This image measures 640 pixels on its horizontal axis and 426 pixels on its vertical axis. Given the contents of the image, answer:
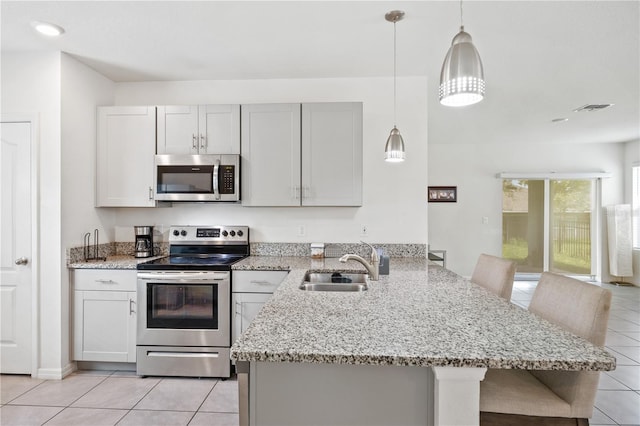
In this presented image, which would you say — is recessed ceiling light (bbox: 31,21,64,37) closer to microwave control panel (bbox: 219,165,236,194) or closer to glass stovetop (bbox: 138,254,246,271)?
microwave control panel (bbox: 219,165,236,194)

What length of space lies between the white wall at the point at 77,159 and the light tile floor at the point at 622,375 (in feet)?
12.9

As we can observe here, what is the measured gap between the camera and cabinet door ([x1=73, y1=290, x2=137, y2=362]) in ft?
8.89

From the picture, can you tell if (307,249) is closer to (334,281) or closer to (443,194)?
(334,281)

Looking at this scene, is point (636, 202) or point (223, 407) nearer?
point (223, 407)

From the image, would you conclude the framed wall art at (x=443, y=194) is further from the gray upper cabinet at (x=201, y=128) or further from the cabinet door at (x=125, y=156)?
the cabinet door at (x=125, y=156)

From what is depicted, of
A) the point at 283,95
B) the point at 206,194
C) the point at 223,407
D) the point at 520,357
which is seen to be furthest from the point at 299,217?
the point at 520,357

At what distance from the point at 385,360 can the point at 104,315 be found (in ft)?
8.63

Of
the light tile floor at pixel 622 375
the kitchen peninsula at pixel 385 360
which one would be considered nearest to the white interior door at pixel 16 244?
the kitchen peninsula at pixel 385 360

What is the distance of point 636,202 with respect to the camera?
5898 mm

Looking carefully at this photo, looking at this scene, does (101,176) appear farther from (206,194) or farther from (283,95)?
(283,95)

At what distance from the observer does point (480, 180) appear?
6309 mm

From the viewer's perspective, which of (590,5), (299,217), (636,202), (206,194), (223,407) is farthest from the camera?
(636,202)

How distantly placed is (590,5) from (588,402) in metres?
2.24

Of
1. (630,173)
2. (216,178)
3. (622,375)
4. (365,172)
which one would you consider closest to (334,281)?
(365,172)
